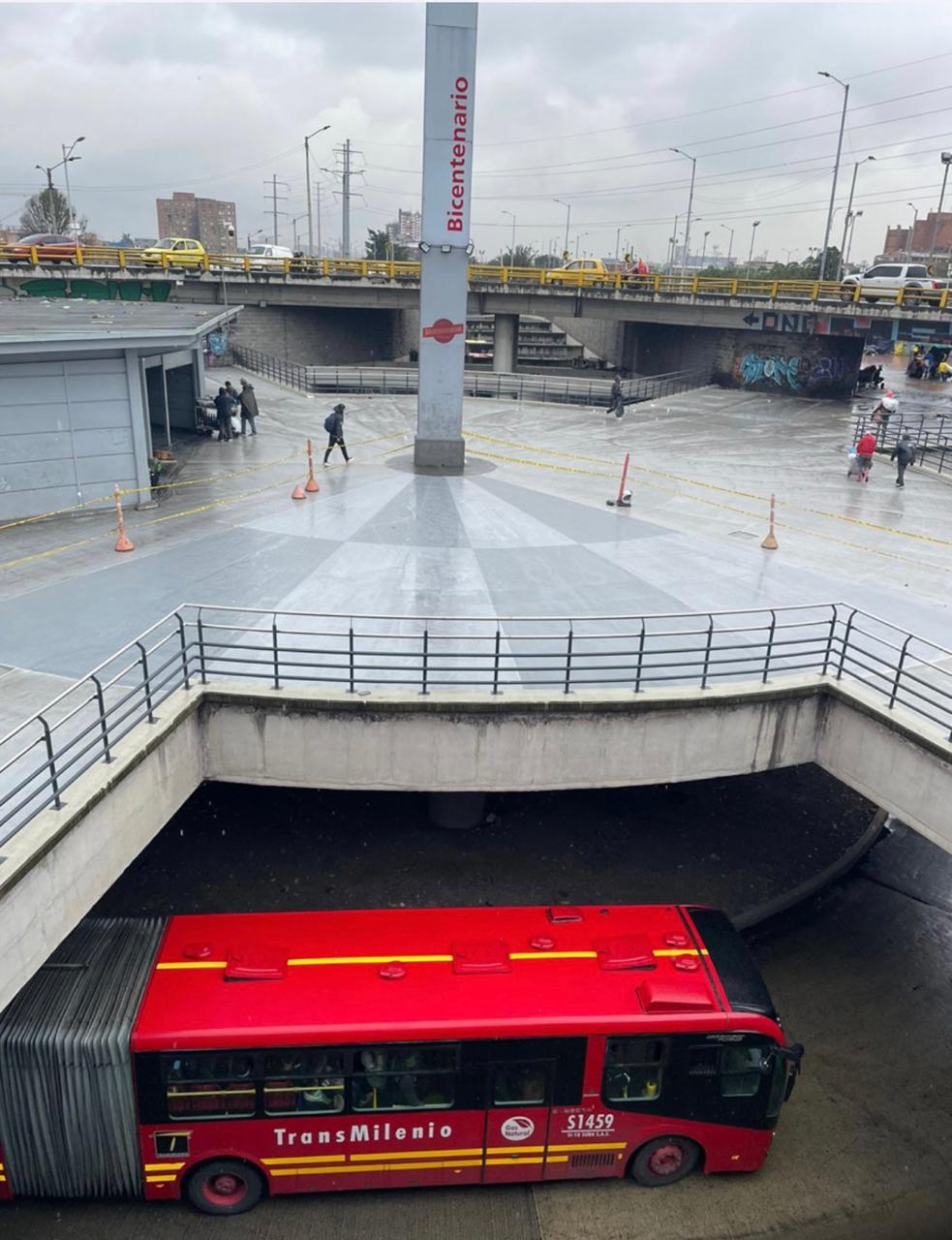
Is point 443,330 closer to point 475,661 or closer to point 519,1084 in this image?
point 475,661

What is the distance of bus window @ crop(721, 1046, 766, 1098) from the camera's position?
9.06 m

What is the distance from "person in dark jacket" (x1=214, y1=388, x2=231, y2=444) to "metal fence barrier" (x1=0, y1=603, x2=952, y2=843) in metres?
15.3

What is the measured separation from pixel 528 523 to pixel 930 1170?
42.2ft

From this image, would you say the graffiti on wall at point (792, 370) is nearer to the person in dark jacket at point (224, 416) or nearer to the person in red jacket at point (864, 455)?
the person in red jacket at point (864, 455)

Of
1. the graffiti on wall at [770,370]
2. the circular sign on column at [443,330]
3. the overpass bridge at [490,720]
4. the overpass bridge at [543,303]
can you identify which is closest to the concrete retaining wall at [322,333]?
the overpass bridge at [543,303]

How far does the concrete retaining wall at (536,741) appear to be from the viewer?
1068 cm

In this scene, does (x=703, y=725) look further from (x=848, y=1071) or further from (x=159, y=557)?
(x=159, y=557)

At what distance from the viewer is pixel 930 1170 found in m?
10.1

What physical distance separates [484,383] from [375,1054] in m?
37.7

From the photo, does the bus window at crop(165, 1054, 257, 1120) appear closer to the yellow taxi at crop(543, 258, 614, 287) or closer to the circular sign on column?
the circular sign on column

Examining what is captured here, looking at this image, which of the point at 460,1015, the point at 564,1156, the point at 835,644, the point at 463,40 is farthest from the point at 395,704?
the point at 463,40

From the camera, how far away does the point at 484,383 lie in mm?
42875

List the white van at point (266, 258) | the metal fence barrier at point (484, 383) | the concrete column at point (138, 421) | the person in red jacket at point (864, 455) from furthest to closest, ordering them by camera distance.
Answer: the white van at point (266, 258)
the metal fence barrier at point (484, 383)
the person in red jacket at point (864, 455)
the concrete column at point (138, 421)

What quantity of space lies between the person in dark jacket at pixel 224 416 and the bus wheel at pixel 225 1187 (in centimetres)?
2231
